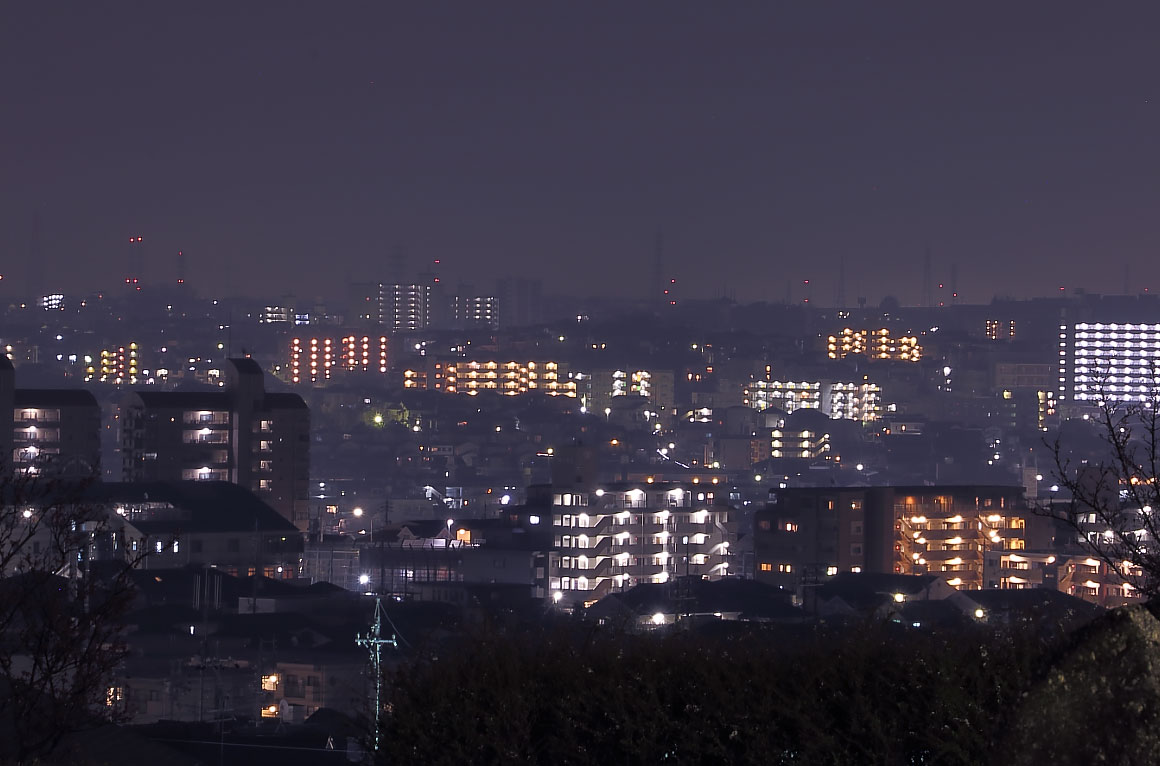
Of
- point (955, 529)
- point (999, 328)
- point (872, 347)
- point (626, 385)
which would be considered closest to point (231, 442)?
point (955, 529)

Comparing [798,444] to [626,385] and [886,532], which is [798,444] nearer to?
[626,385]

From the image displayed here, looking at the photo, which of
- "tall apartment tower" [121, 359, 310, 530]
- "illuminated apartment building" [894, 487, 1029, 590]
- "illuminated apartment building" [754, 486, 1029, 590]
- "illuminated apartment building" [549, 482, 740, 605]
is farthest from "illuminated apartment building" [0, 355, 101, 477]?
"illuminated apartment building" [894, 487, 1029, 590]

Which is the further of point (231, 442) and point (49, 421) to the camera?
point (231, 442)

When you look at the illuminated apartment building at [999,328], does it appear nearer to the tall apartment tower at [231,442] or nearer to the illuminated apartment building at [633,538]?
the tall apartment tower at [231,442]

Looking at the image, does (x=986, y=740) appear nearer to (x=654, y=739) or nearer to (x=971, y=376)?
(x=654, y=739)

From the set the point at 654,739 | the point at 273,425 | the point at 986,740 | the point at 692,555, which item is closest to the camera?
the point at 986,740

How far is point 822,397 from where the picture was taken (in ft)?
235

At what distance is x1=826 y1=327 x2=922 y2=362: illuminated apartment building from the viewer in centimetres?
8100

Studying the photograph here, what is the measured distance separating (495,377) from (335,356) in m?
9.89

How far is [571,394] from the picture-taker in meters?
69.7

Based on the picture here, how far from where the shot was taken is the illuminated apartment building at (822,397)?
232 ft

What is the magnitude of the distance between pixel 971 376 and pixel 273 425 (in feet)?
162

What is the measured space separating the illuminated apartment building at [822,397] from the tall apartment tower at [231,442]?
127 feet

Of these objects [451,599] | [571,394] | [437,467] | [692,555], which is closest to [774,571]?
[692,555]
